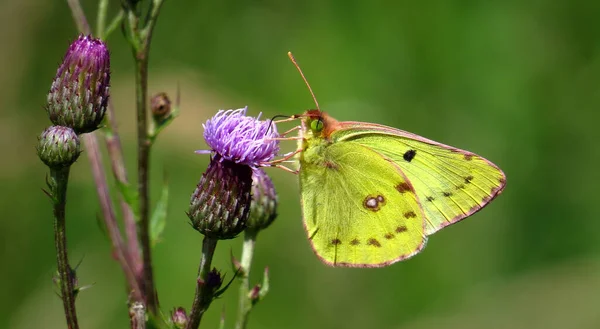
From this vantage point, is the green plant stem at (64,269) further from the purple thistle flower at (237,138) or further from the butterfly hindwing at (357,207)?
the butterfly hindwing at (357,207)

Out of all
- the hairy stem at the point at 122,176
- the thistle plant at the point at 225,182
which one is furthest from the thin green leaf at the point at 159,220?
the thistle plant at the point at 225,182

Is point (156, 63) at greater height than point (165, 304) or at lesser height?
greater

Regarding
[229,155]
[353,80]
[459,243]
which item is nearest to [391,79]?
[353,80]

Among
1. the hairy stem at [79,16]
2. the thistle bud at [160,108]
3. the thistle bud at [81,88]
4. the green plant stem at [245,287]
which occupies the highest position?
the hairy stem at [79,16]

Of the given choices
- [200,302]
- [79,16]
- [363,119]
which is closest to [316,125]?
[200,302]

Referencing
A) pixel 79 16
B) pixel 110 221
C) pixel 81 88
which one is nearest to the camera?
pixel 81 88

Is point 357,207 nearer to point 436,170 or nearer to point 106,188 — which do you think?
point 436,170

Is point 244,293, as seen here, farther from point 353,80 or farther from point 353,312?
point 353,80
